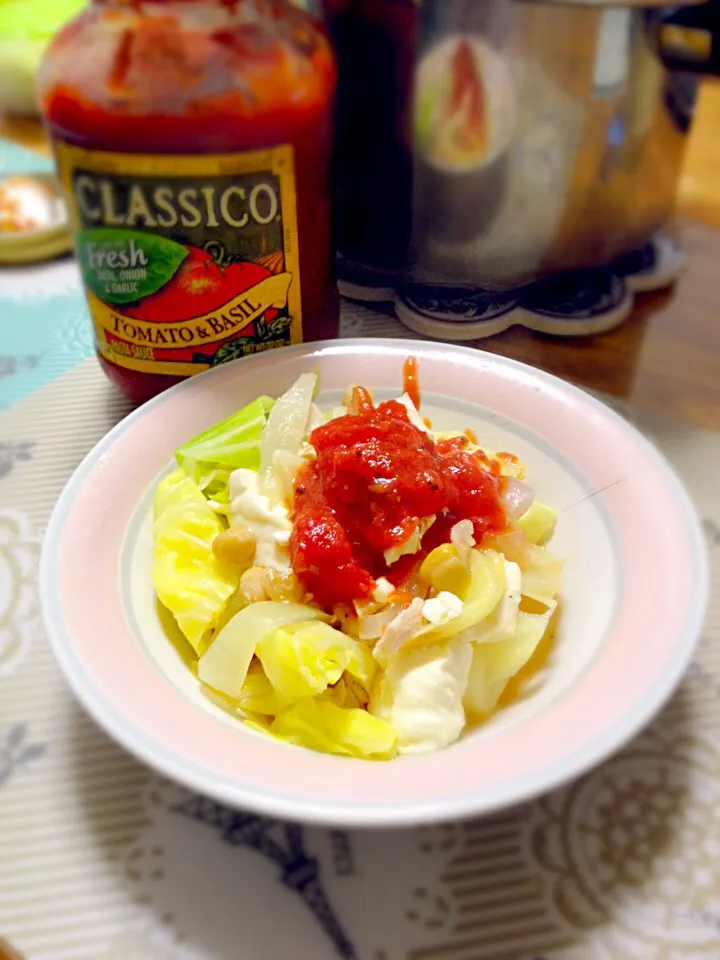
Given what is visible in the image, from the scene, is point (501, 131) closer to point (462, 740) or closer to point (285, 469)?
point (285, 469)

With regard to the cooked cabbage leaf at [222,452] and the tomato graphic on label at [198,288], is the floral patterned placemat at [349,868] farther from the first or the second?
the tomato graphic on label at [198,288]

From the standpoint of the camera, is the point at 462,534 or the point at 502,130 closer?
the point at 462,534

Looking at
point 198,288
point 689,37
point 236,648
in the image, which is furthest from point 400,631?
point 689,37

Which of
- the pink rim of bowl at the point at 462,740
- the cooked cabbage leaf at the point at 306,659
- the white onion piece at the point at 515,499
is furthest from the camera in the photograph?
the white onion piece at the point at 515,499

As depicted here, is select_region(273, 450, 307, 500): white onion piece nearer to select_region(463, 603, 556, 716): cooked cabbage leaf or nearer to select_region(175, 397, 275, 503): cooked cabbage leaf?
select_region(175, 397, 275, 503): cooked cabbage leaf

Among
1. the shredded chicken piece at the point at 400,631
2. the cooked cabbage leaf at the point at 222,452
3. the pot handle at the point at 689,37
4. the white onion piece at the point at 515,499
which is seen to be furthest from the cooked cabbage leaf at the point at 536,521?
the pot handle at the point at 689,37

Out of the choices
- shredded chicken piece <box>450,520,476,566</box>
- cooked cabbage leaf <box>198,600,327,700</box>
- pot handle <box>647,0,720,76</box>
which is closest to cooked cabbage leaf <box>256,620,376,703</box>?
cooked cabbage leaf <box>198,600,327,700</box>

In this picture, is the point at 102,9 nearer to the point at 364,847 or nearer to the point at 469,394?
the point at 469,394
